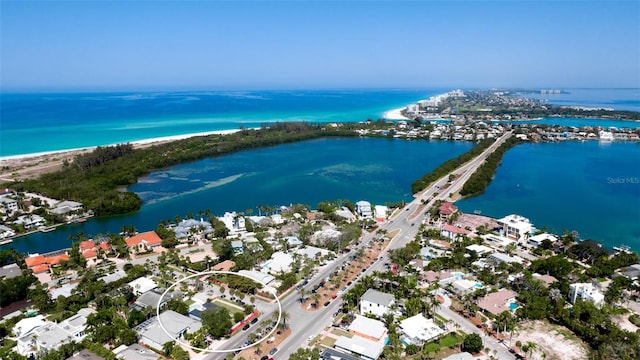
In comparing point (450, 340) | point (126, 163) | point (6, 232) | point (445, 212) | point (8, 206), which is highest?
point (126, 163)

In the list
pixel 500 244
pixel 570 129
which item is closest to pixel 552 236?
pixel 500 244

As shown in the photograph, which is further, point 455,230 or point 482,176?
point 482,176

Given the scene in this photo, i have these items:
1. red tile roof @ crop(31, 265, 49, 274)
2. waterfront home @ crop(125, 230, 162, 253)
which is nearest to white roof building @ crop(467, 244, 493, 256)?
waterfront home @ crop(125, 230, 162, 253)

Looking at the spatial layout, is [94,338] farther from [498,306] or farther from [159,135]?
[159,135]

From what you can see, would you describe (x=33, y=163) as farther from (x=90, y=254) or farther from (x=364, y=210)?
(x=364, y=210)

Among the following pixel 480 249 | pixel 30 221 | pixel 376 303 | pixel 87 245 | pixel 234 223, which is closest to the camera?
pixel 376 303

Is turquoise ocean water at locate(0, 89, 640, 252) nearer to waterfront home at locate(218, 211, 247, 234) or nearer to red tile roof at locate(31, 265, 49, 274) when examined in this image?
waterfront home at locate(218, 211, 247, 234)

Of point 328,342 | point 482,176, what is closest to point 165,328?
point 328,342
